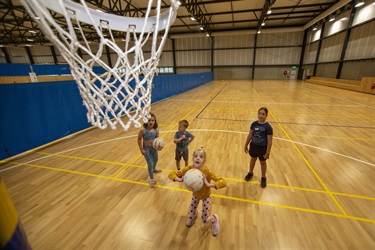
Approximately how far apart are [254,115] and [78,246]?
803cm

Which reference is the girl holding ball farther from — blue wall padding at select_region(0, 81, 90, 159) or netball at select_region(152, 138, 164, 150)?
blue wall padding at select_region(0, 81, 90, 159)

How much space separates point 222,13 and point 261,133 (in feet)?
69.5

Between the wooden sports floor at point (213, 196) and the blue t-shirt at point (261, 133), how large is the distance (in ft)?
3.02

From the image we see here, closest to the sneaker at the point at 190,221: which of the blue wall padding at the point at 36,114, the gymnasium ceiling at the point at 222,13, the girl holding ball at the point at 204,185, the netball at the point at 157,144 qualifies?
the girl holding ball at the point at 204,185

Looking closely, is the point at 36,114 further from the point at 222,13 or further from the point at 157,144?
the point at 222,13

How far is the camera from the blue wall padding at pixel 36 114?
4.90 metres

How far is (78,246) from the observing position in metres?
2.48

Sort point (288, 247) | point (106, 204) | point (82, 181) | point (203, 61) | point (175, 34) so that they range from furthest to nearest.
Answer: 1. point (203, 61)
2. point (175, 34)
3. point (82, 181)
4. point (106, 204)
5. point (288, 247)

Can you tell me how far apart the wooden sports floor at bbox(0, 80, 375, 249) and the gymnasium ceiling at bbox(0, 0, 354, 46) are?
1273 cm

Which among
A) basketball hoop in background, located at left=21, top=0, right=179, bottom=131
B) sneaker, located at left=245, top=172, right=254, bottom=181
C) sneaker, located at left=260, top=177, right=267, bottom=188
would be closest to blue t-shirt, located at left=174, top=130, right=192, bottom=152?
basketball hoop in background, located at left=21, top=0, right=179, bottom=131

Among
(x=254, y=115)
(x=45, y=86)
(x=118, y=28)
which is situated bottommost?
(x=254, y=115)

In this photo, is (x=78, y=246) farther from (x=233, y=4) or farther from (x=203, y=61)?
(x=203, y=61)

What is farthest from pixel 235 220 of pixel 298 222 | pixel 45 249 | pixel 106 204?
pixel 45 249

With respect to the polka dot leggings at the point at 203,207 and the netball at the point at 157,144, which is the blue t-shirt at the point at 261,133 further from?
the netball at the point at 157,144
